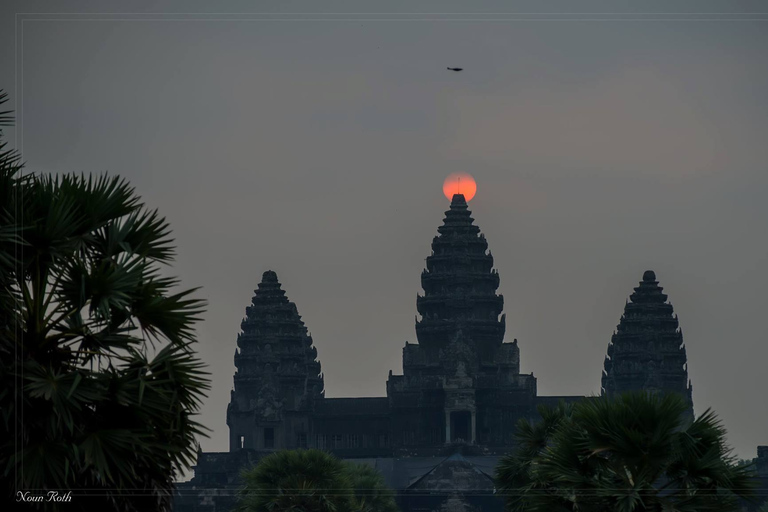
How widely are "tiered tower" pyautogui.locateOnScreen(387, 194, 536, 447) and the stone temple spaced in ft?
0.27

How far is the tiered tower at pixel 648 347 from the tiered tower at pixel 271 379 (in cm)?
2483

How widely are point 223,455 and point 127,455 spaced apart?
126054 millimetres

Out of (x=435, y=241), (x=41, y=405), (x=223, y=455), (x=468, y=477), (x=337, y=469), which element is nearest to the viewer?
(x=41, y=405)

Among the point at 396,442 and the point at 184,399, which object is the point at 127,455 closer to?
the point at 184,399

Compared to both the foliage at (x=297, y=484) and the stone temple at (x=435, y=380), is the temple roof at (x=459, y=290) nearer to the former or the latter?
the stone temple at (x=435, y=380)

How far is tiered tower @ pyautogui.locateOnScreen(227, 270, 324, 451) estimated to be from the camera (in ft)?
507

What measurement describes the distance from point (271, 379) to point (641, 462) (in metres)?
128

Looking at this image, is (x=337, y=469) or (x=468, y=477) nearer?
(x=337, y=469)

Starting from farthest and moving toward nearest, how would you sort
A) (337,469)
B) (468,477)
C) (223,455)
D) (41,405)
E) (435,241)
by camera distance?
1. (435,241)
2. (223,455)
3. (468,477)
4. (337,469)
5. (41,405)

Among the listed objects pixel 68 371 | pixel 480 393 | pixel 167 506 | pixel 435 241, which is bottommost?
pixel 167 506

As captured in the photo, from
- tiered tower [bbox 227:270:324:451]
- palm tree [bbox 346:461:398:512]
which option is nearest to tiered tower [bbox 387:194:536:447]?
tiered tower [bbox 227:270:324:451]

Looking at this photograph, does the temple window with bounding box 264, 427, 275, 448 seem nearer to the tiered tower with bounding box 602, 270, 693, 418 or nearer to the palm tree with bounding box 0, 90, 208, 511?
the tiered tower with bounding box 602, 270, 693, 418

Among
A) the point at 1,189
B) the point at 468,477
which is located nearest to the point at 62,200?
the point at 1,189

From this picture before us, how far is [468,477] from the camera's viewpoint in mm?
135125
